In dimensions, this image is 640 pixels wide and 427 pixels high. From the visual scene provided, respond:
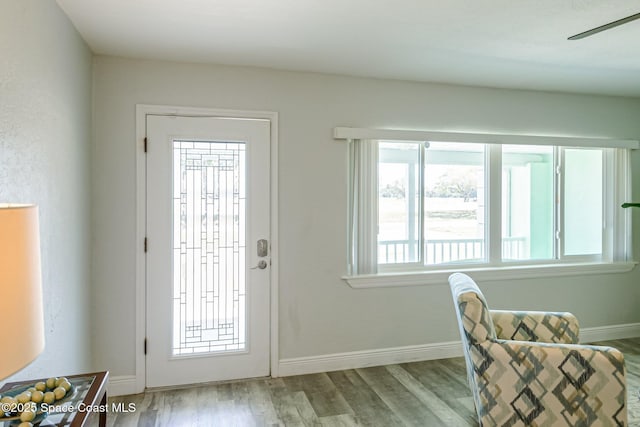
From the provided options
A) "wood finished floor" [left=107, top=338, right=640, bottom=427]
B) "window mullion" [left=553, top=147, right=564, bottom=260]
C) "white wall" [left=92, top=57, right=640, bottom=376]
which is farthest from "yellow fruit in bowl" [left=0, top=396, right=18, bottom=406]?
"window mullion" [left=553, top=147, right=564, bottom=260]

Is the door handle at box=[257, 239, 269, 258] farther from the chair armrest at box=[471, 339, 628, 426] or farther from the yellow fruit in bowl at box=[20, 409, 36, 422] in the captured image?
the yellow fruit in bowl at box=[20, 409, 36, 422]

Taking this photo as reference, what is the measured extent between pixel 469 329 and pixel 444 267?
5.41ft

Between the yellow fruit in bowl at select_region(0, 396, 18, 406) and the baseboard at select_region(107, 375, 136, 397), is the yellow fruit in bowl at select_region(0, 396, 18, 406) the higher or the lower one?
the higher one

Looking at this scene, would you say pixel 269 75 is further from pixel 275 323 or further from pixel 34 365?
pixel 34 365

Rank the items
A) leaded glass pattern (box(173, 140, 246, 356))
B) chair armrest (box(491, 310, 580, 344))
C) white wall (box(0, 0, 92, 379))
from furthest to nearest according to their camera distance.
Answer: leaded glass pattern (box(173, 140, 246, 356))
chair armrest (box(491, 310, 580, 344))
white wall (box(0, 0, 92, 379))

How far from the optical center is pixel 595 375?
215 centimetres

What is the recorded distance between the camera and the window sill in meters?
3.61

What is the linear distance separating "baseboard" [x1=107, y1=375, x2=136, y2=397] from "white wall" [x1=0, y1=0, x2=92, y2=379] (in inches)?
8.6

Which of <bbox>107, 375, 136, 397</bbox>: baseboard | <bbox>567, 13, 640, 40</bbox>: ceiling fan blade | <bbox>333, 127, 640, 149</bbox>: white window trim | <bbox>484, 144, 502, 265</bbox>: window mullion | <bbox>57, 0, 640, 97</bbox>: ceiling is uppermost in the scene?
<bbox>57, 0, 640, 97</bbox>: ceiling

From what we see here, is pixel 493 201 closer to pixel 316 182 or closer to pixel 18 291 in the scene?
pixel 316 182

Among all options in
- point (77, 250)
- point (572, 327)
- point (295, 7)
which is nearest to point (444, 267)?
point (572, 327)

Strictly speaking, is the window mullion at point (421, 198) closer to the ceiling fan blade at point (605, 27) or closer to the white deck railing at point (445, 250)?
the white deck railing at point (445, 250)

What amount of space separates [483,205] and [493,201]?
96 millimetres

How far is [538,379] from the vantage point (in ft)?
7.23
